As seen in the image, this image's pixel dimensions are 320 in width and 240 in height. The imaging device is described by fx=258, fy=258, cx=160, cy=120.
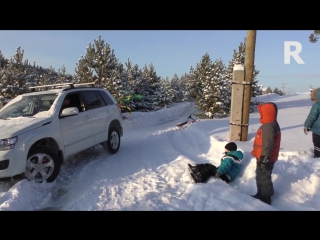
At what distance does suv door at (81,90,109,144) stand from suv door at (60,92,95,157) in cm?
18

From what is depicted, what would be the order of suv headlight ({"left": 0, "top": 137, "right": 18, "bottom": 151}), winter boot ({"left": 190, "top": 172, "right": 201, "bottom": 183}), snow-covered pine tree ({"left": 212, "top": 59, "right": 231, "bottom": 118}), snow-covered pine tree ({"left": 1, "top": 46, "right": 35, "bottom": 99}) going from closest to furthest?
suv headlight ({"left": 0, "top": 137, "right": 18, "bottom": 151})
winter boot ({"left": 190, "top": 172, "right": 201, "bottom": 183})
snow-covered pine tree ({"left": 1, "top": 46, "right": 35, "bottom": 99})
snow-covered pine tree ({"left": 212, "top": 59, "right": 231, "bottom": 118})

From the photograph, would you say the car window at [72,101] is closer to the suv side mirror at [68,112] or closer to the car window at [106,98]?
the suv side mirror at [68,112]

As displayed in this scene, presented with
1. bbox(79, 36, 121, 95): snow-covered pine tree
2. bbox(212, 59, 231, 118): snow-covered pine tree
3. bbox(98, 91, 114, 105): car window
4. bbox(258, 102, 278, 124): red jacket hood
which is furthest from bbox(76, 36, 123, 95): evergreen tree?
bbox(258, 102, 278, 124): red jacket hood

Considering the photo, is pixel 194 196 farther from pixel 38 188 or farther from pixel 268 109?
pixel 38 188

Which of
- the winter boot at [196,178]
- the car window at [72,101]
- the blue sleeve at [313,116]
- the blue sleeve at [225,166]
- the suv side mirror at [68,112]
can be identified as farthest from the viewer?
the car window at [72,101]

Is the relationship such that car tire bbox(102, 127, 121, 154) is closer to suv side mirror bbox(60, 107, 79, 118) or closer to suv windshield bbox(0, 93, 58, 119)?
suv side mirror bbox(60, 107, 79, 118)

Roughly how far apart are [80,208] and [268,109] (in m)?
3.25

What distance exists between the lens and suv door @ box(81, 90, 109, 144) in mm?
6461

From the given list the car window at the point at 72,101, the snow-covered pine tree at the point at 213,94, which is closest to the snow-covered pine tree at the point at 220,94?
the snow-covered pine tree at the point at 213,94

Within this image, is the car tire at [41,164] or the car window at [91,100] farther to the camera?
the car window at [91,100]

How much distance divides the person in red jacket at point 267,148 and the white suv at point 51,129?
11.8 feet

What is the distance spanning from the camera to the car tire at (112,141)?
23.4 ft

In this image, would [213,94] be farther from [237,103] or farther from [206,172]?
[206,172]
